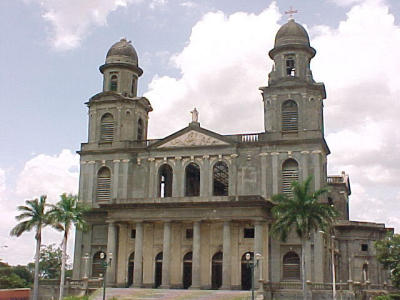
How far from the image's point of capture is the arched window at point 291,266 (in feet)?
161

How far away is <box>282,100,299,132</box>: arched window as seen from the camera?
173 feet

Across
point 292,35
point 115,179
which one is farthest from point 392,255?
point 115,179

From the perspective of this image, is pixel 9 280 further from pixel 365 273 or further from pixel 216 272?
pixel 365 273

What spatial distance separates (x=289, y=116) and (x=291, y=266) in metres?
13.2

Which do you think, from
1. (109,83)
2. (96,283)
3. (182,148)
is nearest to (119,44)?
(109,83)

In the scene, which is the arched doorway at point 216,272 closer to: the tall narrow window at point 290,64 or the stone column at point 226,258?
the stone column at point 226,258

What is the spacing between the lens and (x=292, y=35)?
55.3 metres

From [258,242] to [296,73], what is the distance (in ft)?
54.3

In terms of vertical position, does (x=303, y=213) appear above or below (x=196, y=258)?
above

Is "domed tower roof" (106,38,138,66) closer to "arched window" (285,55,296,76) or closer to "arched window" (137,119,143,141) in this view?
"arched window" (137,119,143,141)

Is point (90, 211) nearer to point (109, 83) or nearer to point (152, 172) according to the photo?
point (152, 172)

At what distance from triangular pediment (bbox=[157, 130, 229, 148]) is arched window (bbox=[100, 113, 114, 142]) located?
5926 millimetres

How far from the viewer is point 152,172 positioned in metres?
55.1

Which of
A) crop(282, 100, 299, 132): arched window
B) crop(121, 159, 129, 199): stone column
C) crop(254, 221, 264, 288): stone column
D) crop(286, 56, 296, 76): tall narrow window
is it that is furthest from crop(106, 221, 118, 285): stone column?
crop(286, 56, 296, 76): tall narrow window
